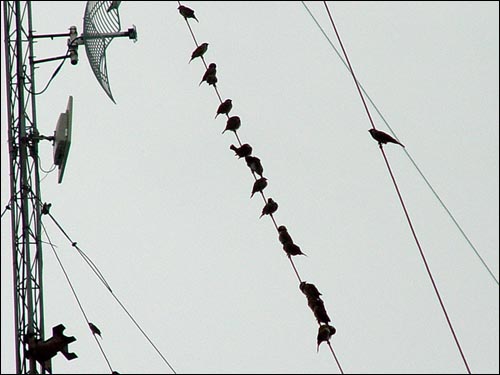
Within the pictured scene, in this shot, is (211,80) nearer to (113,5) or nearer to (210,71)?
(210,71)

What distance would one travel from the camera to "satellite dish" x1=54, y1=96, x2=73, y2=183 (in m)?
17.5

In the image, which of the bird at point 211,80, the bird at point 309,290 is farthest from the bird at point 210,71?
the bird at point 309,290

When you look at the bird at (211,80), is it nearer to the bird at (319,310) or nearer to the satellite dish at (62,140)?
the bird at (319,310)

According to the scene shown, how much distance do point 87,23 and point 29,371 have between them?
479 cm

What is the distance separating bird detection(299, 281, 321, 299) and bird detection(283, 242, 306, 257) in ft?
1.71

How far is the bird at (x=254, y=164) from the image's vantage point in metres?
14.8

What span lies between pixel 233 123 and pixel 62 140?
129 inches

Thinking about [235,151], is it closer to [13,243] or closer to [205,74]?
[205,74]

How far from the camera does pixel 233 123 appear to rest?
15.0 meters

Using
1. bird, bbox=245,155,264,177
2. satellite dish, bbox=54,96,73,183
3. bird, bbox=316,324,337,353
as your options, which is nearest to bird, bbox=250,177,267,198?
bird, bbox=245,155,264,177

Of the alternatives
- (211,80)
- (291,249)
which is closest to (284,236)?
(291,249)

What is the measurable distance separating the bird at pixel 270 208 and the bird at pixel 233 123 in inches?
32.3

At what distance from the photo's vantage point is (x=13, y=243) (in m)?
16.6

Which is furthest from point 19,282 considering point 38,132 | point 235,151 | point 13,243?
point 235,151
